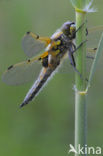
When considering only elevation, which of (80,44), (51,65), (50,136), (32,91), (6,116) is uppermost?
(80,44)

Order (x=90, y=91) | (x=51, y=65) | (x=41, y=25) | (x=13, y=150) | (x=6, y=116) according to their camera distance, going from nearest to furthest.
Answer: (x=51, y=65), (x=13, y=150), (x=6, y=116), (x=90, y=91), (x=41, y=25)

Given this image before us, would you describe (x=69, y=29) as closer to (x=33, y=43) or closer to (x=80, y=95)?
(x=33, y=43)

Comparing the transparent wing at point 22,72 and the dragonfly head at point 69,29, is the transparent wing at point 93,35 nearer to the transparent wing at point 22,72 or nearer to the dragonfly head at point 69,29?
the dragonfly head at point 69,29

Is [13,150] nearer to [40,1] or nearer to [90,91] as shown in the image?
[90,91]

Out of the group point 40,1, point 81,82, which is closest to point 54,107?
point 40,1

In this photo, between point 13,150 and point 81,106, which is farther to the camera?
point 13,150

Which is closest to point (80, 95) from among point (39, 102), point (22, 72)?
point (22, 72)
